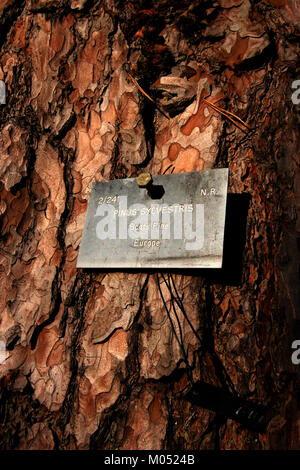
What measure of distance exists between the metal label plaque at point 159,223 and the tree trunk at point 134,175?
85 mm

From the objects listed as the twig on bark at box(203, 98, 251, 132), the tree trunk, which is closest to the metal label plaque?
the tree trunk

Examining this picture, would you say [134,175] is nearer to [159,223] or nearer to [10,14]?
[159,223]

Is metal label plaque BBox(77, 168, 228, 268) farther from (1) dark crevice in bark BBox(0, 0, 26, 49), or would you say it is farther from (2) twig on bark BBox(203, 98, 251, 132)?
(1) dark crevice in bark BBox(0, 0, 26, 49)

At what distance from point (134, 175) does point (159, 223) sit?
0.28m

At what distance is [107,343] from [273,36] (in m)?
1.23

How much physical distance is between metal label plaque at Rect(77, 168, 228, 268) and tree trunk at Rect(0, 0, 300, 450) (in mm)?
85

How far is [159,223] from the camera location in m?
1.20

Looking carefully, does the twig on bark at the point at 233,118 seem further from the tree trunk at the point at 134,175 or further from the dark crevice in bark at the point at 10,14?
the dark crevice in bark at the point at 10,14

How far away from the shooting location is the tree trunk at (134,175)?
1.12 m

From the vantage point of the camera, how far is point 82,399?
1.17 m

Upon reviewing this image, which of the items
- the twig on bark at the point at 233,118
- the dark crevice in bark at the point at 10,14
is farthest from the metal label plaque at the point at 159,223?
the dark crevice in bark at the point at 10,14

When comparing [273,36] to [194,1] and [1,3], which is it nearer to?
[194,1]

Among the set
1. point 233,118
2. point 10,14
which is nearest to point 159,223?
point 233,118
